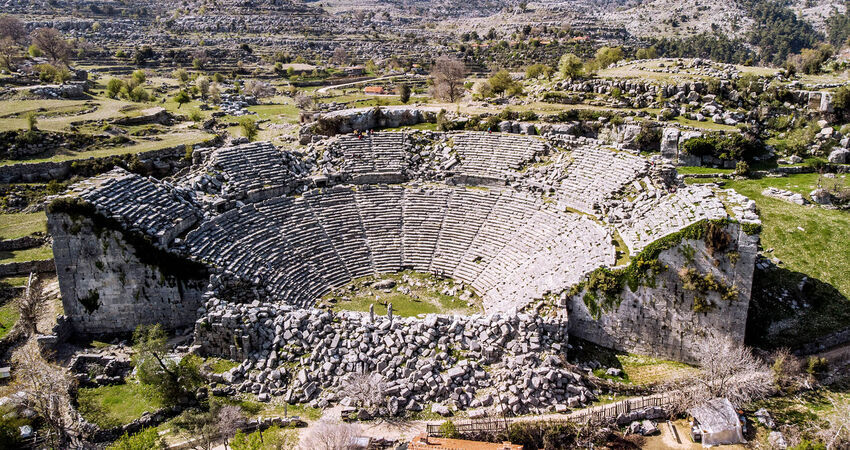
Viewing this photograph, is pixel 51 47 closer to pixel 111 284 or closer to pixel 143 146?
pixel 143 146

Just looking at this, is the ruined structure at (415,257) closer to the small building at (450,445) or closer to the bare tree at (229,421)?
the bare tree at (229,421)

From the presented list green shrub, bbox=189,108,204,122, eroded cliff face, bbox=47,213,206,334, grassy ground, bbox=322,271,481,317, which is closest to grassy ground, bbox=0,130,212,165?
green shrub, bbox=189,108,204,122

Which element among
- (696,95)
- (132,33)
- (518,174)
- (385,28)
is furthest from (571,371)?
(385,28)


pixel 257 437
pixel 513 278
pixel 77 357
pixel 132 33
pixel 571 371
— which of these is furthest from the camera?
pixel 132 33

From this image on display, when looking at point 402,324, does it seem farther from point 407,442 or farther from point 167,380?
point 167,380

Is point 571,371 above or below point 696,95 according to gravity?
below

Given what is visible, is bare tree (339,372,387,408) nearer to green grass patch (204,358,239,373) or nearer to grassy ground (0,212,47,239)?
green grass patch (204,358,239,373)
